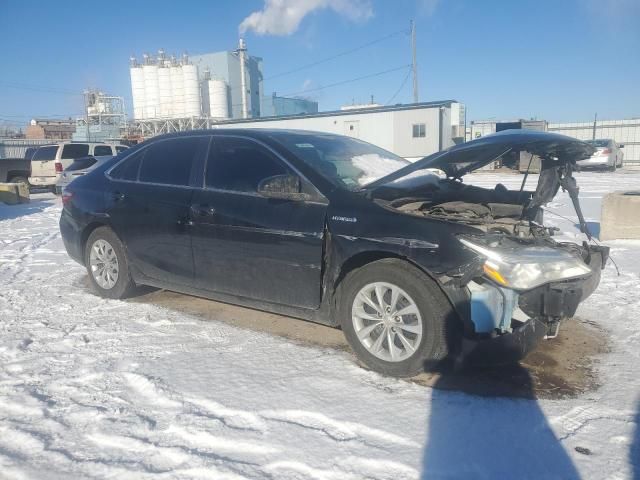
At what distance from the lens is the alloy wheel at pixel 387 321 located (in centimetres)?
334

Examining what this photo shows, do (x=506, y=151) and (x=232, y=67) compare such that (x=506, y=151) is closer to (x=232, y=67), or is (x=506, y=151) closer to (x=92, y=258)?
(x=92, y=258)

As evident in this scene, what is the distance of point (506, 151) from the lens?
372 centimetres

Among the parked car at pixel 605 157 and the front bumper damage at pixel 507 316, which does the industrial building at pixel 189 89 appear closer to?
the parked car at pixel 605 157

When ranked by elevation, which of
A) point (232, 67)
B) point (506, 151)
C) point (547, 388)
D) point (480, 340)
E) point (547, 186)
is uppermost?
point (232, 67)

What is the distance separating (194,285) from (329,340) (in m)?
1.29

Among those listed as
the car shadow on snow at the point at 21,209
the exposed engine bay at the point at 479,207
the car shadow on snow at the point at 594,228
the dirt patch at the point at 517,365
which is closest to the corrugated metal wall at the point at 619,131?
the car shadow on snow at the point at 594,228

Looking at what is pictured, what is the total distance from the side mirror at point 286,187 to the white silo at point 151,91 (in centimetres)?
4827

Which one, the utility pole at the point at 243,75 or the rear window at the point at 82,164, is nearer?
the rear window at the point at 82,164

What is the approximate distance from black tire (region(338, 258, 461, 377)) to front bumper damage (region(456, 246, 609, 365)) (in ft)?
0.33

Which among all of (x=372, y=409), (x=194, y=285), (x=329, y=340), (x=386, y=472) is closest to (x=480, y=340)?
(x=372, y=409)

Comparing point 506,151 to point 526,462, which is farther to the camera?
point 506,151

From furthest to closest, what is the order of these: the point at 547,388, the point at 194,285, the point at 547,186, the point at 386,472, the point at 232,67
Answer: the point at 232,67 < the point at 194,285 < the point at 547,186 < the point at 547,388 < the point at 386,472

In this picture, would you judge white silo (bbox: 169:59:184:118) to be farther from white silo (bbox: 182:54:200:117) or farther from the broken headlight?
the broken headlight

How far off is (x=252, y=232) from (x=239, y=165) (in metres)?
0.63
